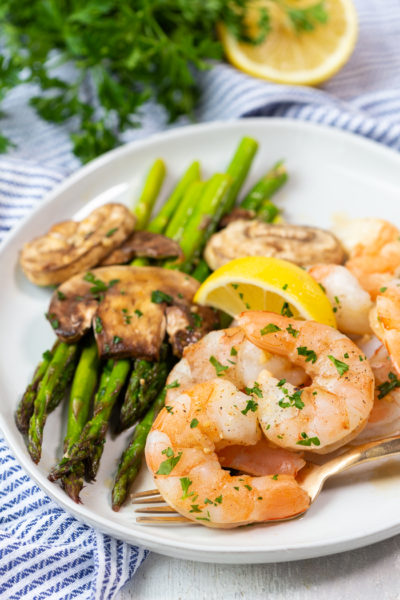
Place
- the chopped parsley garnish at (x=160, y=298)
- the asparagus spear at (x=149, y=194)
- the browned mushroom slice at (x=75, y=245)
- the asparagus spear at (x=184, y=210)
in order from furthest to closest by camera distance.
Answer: the asparagus spear at (x=149, y=194) < the asparagus spear at (x=184, y=210) < the browned mushroom slice at (x=75, y=245) < the chopped parsley garnish at (x=160, y=298)

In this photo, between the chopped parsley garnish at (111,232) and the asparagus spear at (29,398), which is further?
the chopped parsley garnish at (111,232)

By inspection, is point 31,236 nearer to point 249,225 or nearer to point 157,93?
point 249,225

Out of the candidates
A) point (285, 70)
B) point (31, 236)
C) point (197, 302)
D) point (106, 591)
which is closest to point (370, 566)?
point (106, 591)

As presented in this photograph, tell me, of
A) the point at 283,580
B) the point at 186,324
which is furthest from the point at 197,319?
the point at 283,580

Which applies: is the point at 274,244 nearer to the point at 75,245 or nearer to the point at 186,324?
the point at 186,324

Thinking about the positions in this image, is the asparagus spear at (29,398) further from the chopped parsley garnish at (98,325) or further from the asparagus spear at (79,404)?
the chopped parsley garnish at (98,325)

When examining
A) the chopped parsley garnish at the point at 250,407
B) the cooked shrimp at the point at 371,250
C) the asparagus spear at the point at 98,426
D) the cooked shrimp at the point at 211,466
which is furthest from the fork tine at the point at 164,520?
the cooked shrimp at the point at 371,250

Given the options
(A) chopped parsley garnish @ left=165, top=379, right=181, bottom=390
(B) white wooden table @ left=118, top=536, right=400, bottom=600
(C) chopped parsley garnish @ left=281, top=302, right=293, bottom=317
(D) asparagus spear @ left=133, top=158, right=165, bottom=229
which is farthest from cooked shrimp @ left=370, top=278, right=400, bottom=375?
(D) asparagus spear @ left=133, top=158, right=165, bottom=229
